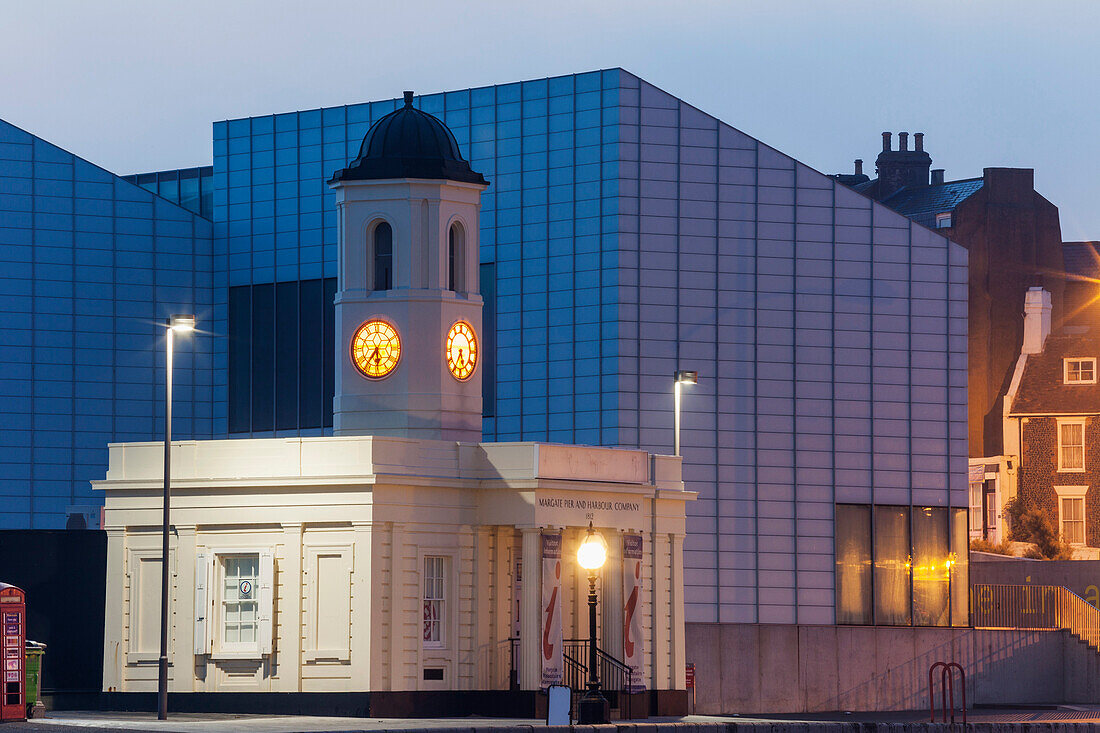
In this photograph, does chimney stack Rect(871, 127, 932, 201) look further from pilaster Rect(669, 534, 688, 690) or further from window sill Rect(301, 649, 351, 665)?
window sill Rect(301, 649, 351, 665)

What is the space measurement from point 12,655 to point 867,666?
36.2 meters

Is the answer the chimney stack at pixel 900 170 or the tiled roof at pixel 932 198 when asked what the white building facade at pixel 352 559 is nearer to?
the tiled roof at pixel 932 198

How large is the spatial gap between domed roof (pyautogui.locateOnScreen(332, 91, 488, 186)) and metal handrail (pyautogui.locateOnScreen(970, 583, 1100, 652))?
31778 mm

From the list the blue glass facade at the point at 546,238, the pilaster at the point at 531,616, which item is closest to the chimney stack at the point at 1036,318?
the blue glass facade at the point at 546,238

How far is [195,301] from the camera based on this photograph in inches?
3120

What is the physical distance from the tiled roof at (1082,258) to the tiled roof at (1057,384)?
23.4 feet

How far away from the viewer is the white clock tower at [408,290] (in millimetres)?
47656

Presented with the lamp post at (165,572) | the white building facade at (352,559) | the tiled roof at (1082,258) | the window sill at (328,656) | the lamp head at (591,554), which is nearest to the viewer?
the lamp head at (591,554)

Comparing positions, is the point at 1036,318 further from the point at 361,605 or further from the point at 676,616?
the point at 361,605

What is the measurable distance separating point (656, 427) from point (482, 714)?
25287 mm

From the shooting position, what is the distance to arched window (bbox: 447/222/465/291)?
161 ft

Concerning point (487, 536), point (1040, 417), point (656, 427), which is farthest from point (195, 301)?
point (1040, 417)

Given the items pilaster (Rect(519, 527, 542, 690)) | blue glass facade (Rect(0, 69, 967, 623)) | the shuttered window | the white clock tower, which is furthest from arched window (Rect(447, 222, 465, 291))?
the shuttered window

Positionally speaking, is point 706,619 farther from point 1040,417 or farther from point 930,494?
point 1040,417
